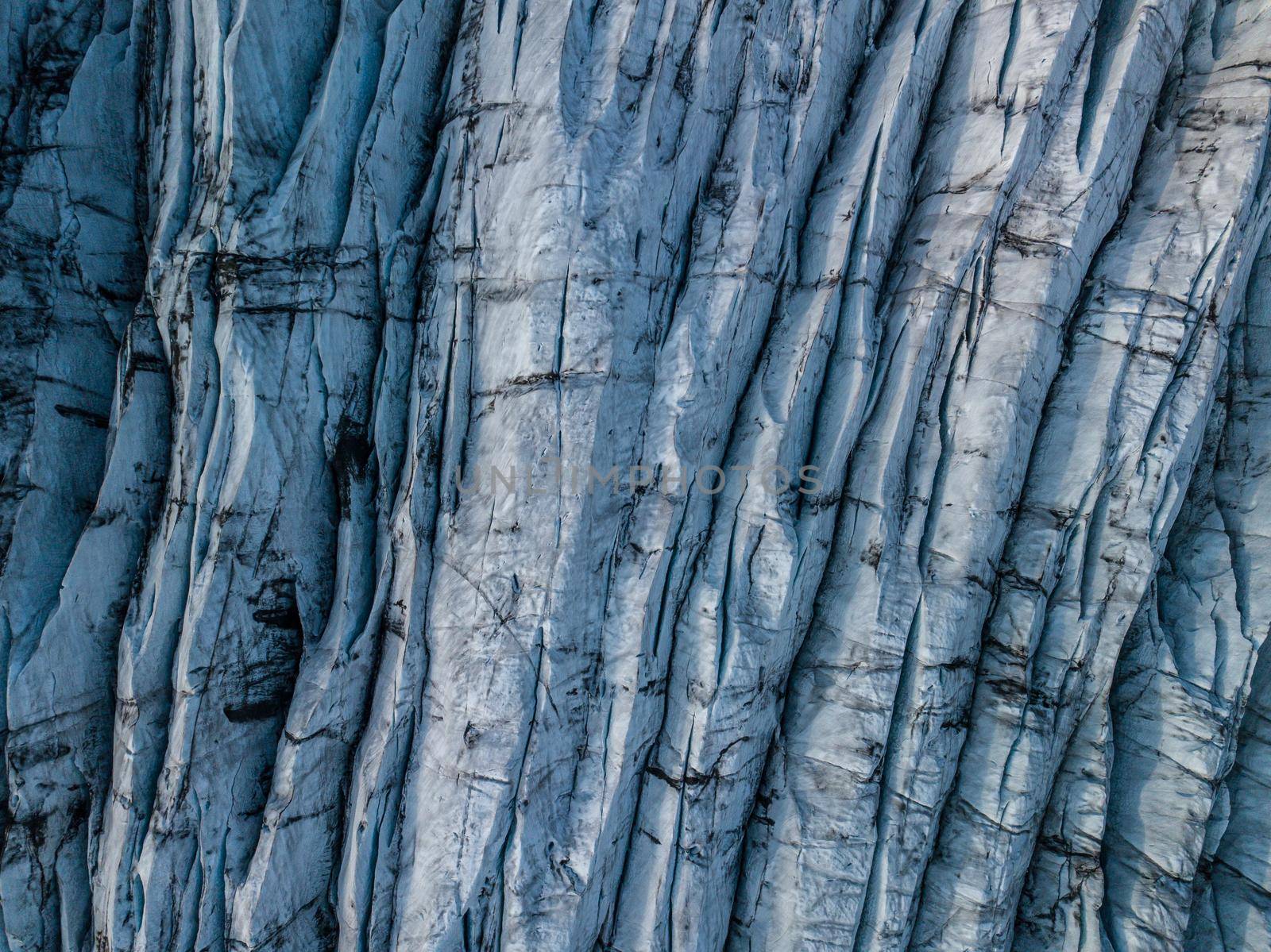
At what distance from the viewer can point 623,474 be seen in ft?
9.41

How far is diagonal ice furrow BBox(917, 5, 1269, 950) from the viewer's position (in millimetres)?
3143

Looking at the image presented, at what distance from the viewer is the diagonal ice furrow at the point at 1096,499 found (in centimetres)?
314

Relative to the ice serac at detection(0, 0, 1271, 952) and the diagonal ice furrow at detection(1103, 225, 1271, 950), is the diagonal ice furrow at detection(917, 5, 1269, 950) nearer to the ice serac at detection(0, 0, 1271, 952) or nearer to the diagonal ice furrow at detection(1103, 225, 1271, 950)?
the ice serac at detection(0, 0, 1271, 952)

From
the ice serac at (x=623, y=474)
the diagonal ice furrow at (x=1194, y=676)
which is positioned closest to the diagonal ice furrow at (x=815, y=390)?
the ice serac at (x=623, y=474)

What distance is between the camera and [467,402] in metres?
2.93

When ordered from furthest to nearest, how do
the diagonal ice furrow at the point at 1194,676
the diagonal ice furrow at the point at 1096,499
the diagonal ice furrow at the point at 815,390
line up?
1. the diagonal ice furrow at the point at 1194,676
2. the diagonal ice furrow at the point at 1096,499
3. the diagonal ice furrow at the point at 815,390

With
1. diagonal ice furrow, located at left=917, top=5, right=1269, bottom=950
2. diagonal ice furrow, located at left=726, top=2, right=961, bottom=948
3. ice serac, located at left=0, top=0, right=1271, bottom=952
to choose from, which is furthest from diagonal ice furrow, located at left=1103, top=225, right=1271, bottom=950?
diagonal ice furrow, located at left=726, top=2, right=961, bottom=948

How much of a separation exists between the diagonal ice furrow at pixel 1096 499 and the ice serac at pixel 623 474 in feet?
0.07

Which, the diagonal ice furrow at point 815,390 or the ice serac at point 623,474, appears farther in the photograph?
the diagonal ice furrow at point 815,390

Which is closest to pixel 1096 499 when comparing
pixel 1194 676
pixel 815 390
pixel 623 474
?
pixel 1194 676

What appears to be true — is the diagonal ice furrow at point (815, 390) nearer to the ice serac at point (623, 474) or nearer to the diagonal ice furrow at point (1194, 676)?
the ice serac at point (623, 474)

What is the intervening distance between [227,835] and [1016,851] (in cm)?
370

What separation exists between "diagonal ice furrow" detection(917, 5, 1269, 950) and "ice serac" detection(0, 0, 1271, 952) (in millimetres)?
23

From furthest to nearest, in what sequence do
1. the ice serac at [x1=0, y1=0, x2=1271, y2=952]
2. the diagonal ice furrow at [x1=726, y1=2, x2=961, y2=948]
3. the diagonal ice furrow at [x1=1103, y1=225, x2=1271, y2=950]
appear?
the diagonal ice furrow at [x1=1103, y1=225, x2=1271, y2=950] < the diagonal ice furrow at [x1=726, y1=2, x2=961, y2=948] < the ice serac at [x1=0, y1=0, x2=1271, y2=952]
